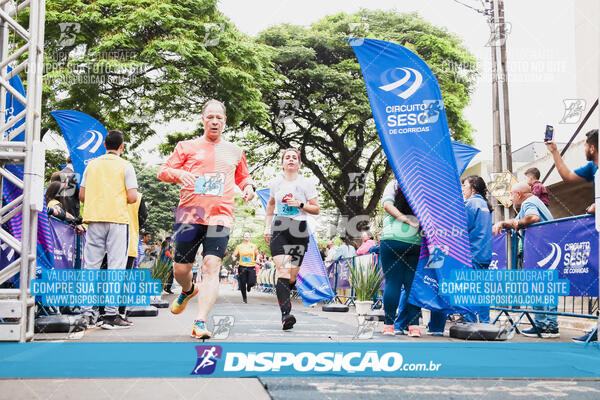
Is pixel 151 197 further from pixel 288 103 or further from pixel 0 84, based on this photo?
pixel 0 84

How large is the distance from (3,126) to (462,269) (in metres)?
4.00

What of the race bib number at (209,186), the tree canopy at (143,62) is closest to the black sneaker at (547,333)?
the race bib number at (209,186)

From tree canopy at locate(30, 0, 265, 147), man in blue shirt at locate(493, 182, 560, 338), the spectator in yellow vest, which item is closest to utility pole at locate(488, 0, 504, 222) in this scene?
tree canopy at locate(30, 0, 265, 147)

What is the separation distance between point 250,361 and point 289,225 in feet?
9.86

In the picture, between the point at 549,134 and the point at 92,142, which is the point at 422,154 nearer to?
the point at 549,134

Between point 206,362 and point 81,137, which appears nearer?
point 206,362

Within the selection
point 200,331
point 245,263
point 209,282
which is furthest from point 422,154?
point 245,263

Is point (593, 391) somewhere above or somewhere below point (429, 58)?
below

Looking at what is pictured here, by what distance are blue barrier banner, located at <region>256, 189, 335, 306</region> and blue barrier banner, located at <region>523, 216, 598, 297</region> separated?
558cm

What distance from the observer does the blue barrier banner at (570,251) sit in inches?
211

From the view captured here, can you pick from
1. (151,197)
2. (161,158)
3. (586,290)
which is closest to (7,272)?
(586,290)

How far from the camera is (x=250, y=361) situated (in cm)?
305

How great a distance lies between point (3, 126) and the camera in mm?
4301

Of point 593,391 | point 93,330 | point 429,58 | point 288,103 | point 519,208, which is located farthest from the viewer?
point 429,58
